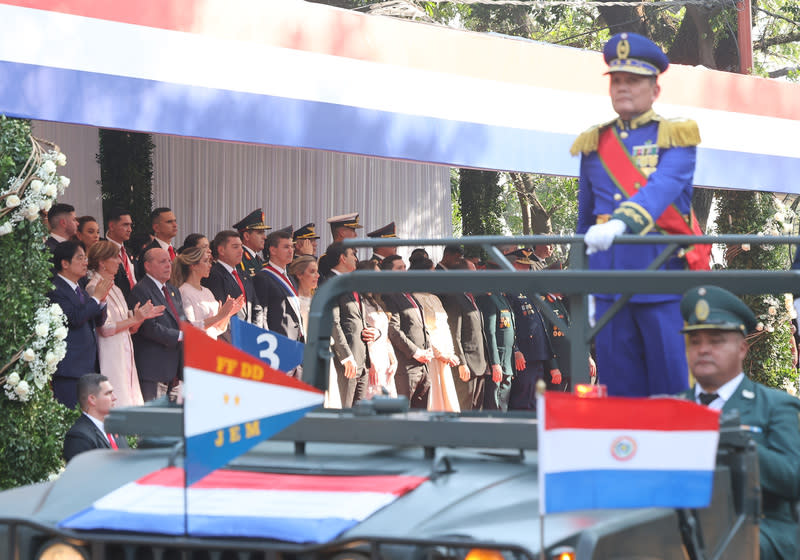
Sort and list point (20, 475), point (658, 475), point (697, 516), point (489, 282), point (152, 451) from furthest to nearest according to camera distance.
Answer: point (20, 475) < point (489, 282) < point (152, 451) < point (697, 516) < point (658, 475)

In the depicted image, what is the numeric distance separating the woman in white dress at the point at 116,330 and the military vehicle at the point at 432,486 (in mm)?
4651

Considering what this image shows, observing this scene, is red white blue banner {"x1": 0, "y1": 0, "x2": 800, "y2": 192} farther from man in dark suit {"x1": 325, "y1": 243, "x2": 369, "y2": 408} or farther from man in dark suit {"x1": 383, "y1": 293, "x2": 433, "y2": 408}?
man in dark suit {"x1": 383, "y1": 293, "x2": 433, "y2": 408}

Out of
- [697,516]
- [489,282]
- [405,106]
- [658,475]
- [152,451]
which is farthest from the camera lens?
[405,106]

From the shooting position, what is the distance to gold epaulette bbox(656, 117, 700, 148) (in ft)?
16.4

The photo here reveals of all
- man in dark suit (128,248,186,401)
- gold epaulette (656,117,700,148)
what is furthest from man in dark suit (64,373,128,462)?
gold epaulette (656,117,700,148)

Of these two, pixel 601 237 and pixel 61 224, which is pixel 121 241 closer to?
pixel 61 224

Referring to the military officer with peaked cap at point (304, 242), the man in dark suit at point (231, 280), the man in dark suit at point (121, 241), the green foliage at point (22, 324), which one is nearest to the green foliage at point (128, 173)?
the military officer with peaked cap at point (304, 242)

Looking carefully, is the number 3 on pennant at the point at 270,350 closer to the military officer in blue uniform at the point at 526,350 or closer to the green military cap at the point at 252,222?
the green military cap at the point at 252,222

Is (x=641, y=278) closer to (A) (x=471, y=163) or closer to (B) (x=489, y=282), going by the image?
(B) (x=489, y=282)

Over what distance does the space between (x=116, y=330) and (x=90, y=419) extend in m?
1.29

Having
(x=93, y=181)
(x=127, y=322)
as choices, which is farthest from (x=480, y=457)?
(x=93, y=181)

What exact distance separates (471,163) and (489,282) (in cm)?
625

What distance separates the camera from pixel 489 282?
→ 3865 millimetres

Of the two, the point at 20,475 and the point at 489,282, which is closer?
the point at 489,282
